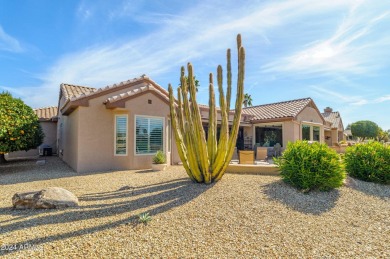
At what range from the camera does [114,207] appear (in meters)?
6.17

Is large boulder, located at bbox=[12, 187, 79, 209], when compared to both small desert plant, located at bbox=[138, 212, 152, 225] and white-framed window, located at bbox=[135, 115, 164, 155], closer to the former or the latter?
small desert plant, located at bbox=[138, 212, 152, 225]

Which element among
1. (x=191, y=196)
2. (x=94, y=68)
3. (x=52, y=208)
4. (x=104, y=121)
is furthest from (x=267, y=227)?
(x=94, y=68)

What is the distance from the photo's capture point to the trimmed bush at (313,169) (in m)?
7.53

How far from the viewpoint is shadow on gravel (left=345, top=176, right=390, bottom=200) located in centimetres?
797

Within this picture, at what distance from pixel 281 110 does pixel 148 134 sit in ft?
49.0

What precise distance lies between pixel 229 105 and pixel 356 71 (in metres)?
11.4

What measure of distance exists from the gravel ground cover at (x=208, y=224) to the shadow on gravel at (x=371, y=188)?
3.4 inches

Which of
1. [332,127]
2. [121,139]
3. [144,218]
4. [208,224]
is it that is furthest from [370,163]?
[332,127]

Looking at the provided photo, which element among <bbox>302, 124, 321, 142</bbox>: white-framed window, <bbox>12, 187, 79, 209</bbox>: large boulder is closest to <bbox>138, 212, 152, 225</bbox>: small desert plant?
<bbox>12, 187, 79, 209</bbox>: large boulder

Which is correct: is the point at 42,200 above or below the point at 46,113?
below

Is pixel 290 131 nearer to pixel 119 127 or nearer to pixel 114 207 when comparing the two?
pixel 119 127

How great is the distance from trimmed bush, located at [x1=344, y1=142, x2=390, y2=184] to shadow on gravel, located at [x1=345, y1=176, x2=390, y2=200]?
1.29ft

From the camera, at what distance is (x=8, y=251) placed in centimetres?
397

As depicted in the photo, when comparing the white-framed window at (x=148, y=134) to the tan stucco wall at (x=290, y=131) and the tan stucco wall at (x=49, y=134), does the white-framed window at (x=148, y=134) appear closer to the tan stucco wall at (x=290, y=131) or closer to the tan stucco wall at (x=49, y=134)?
the tan stucco wall at (x=290, y=131)
